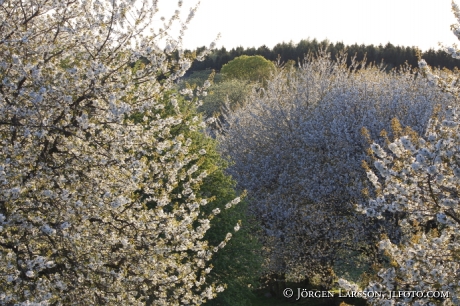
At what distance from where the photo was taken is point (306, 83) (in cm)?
2788

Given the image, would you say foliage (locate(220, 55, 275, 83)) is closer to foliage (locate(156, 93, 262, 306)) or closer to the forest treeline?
the forest treeline

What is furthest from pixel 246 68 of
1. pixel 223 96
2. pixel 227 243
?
pixel 227 243

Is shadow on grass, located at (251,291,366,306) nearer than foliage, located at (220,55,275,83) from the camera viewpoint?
Yes

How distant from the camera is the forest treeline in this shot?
81.9m

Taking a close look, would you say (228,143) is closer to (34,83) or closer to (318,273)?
(318,273)

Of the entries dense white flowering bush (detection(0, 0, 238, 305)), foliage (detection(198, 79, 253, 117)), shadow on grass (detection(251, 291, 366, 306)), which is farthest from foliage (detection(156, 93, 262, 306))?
foliage (detection(198, 79, 253, 117))

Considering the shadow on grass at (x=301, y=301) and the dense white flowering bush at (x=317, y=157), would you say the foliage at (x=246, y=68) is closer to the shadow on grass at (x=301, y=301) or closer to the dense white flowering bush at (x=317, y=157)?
the dense white flowering bush at (x=317, y=157)

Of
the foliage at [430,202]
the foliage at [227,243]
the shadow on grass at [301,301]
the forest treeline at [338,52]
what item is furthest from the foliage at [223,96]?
the foliage at [430,202]

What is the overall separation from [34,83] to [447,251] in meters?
6.56

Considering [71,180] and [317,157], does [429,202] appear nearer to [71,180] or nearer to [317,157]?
[71,180]

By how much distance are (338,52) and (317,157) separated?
2370 inches

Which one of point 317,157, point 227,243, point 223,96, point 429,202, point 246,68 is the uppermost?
point 429,202

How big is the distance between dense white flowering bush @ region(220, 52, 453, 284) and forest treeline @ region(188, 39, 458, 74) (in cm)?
5422

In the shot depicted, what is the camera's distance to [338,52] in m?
→ 81.6
